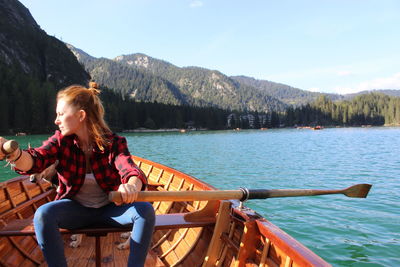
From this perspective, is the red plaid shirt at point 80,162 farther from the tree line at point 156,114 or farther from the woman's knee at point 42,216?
the tree line at point 156,114

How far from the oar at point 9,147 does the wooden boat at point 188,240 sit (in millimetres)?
1091

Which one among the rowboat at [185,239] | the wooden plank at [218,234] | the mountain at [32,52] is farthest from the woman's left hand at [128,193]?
the mountain at [32,52]

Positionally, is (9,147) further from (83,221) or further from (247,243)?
(247,243)

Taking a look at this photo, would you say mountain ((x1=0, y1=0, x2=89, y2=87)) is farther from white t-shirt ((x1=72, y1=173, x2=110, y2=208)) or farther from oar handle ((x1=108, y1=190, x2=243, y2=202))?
oar handle ((x1=108, y1=190, x2=243, y2=202))

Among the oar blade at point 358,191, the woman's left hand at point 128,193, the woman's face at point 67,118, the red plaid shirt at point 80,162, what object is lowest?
the oar blade at point 358,191

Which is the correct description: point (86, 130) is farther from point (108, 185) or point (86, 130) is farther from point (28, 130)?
point (28, 130)

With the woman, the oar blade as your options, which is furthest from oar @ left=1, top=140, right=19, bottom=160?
the oar blade

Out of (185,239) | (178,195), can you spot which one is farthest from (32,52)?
(178,195)

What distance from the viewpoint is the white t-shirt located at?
3.07 metres

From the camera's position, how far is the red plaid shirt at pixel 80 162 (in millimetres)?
2903

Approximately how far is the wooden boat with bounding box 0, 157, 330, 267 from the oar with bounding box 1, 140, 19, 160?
3.58 feet

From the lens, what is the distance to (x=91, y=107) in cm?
308

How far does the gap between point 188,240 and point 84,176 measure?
235cm

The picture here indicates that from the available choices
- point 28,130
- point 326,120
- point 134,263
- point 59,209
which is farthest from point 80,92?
point 326,120
